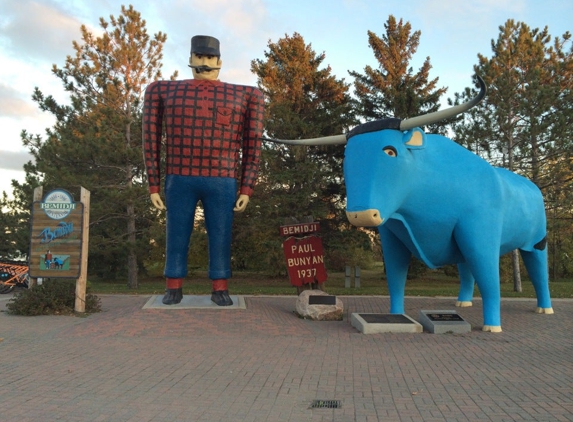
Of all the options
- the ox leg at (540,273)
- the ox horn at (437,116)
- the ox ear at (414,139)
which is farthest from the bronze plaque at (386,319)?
the ox leg at (540,273)

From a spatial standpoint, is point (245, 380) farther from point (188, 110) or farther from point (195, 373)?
point (188, 110)

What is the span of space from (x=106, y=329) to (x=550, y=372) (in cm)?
636

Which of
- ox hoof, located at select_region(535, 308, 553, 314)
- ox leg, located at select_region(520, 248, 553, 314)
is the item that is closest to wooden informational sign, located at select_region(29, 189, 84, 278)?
ox leg, located at select_region(520, 248, 553, 314)

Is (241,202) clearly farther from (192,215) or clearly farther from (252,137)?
(252,137)

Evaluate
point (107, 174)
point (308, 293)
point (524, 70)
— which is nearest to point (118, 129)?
point (107, 174)

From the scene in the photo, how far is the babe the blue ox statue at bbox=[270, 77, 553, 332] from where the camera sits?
276 inches

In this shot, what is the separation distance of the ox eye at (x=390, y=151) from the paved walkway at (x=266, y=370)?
8.96ft

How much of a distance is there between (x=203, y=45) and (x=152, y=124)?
1797 mm

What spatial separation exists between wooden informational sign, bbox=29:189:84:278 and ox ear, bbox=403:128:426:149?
6418 mm

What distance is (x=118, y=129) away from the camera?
17156 mm

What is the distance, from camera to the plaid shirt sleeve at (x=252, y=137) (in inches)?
381

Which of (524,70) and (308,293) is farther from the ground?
(524,70)

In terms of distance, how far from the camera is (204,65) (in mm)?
9367

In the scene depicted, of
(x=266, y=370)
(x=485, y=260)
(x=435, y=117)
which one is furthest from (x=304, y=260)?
(x=266, y=370)
